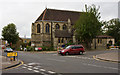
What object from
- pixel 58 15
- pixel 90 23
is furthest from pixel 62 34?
pixel 90 23

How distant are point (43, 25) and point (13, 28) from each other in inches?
1078

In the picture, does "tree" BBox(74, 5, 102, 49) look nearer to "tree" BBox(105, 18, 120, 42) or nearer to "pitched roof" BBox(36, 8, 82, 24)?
"pitched roof" BBox(36, 8, 82, 24)

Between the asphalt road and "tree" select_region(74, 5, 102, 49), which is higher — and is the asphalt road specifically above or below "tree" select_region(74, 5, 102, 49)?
below

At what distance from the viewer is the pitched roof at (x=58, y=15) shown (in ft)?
190

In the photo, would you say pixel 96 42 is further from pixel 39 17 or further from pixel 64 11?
pixel 39 17

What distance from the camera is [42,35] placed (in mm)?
56312

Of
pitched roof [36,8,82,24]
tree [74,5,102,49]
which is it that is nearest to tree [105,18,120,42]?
pitched roof [36,8,82,24]

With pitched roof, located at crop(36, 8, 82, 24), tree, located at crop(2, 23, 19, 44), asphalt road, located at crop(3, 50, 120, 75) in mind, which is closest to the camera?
asphalt road, located at crop(3, 50, 120, 75)

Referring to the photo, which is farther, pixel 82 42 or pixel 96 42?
pixel 96 42

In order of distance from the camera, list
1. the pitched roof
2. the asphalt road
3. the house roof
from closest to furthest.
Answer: the asphalt road → the house roof → the pitched roof

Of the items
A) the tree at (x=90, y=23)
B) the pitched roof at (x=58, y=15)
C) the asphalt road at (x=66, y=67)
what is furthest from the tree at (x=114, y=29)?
the asphalt road at (x=66, y=67)

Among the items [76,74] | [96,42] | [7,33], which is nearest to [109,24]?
[96,42]

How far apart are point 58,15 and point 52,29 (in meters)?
6.55

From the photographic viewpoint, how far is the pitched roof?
5792 cm
